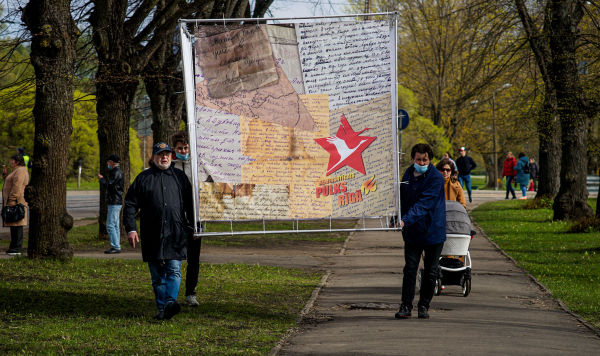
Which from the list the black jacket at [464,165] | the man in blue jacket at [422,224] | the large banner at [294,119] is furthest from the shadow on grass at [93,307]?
the black jacket at [464,165]

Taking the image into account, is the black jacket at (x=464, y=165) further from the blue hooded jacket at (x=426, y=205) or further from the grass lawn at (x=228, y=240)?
the blue hooded jacket at (x=426, y=205)

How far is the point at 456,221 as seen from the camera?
996 centimetres

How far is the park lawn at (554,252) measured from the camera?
32.7ft

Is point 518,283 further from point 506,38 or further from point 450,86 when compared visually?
point 450,86

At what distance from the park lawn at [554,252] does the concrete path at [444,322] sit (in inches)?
13.5

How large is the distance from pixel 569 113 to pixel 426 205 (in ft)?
35.0

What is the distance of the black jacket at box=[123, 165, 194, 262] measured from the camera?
25.9 feet

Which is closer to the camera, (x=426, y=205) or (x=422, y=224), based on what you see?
(x=426, y=205)

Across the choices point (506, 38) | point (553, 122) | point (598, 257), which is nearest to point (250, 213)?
point (598, 257)

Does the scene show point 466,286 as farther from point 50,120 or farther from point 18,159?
point 18,159

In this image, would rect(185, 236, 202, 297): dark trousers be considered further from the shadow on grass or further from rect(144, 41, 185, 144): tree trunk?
rect(144, 41, 185, 144): tree trunk

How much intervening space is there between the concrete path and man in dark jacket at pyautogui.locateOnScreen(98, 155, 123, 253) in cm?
461

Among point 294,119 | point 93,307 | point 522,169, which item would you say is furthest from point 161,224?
point 522,169

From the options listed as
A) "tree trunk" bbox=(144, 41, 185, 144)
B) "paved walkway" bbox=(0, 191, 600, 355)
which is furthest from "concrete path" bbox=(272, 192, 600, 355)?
"tree trunk" bbox=(144, 41, 185, 144)
